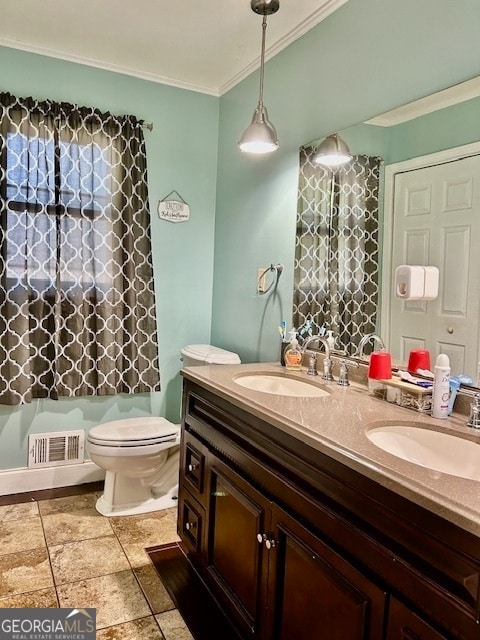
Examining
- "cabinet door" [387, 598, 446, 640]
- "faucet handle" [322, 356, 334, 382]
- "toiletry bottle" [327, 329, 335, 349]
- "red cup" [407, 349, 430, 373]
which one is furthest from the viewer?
"toiletry bottle" [327, 329, 335, 349]

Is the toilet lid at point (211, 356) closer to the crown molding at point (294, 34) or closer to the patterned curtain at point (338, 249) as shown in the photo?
the patterned curtain at point (338, 249)

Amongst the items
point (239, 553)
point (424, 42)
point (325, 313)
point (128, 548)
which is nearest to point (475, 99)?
point (424, 42)

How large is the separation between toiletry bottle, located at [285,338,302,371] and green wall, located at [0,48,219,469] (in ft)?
3.78

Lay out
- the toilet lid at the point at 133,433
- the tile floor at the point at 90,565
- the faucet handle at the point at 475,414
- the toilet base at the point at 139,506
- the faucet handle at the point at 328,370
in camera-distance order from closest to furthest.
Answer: the faucet handle at the point at 475,414 < the tile floor at the point at 90,565 < the faucet handle at the point at 328,370 < the toilet lid at the point at 133,433 < the toilet base at the point at 139,506

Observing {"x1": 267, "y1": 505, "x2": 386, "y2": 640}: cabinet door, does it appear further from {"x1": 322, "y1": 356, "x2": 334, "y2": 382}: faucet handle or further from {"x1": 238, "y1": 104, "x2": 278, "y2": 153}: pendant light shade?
{"x1": 238, "y1": 104, "x2": 278, "y2": 153}: pendant light shade

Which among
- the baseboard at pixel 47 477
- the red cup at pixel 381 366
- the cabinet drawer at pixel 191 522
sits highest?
the red cup at pixel 381 366

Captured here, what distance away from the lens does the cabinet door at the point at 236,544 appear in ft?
4.86

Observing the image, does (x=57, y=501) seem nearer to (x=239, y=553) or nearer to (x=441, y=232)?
(x=239, y=553)

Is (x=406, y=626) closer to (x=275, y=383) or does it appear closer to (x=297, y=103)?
(x=275, y=383)

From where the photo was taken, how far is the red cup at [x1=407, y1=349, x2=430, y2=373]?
1624mm

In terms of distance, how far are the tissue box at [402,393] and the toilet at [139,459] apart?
3.59ft

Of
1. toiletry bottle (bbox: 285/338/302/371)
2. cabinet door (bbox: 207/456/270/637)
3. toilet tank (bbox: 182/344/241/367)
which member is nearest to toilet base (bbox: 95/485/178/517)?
toilet tank (bbox: 182/344/241/367)

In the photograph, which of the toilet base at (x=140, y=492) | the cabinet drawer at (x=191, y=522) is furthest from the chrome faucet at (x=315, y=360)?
the toilet base at (x=140, y=492)

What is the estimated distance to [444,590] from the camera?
867 millimetres
